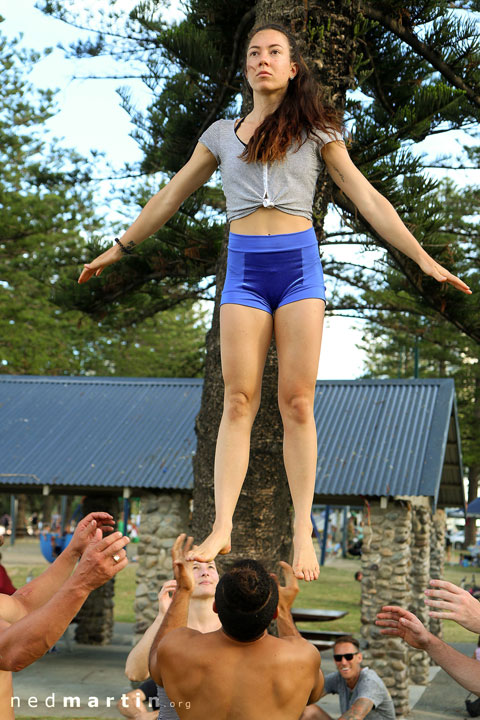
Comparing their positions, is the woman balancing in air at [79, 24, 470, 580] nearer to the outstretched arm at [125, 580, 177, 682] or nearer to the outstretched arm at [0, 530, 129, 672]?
the outstretched arm at [125, 580, 177, 682]

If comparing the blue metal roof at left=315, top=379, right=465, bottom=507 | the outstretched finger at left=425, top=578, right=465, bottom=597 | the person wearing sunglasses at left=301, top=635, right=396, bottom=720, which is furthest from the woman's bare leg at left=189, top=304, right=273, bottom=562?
the blue metal roof at left=315, top=379, right=465, bottom=507

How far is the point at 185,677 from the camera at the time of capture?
2836 mm

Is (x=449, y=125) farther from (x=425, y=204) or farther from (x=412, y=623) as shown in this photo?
(x=412, y=623)

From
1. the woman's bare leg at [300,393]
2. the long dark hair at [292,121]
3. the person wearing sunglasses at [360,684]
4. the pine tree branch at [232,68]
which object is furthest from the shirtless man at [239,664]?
the pine tree branch at [232,68]

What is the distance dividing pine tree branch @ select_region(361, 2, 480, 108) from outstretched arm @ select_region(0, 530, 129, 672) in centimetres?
488

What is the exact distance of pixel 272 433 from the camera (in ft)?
19.5

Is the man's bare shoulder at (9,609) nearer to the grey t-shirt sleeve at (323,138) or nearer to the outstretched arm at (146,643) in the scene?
the outstretched arm at (146,643)

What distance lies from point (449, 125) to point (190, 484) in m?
7.11

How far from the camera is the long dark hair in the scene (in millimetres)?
3211

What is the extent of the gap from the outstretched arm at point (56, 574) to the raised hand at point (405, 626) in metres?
1.09

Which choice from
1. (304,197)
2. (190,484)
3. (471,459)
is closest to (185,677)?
(304,197)

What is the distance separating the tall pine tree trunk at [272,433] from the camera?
5562 mm

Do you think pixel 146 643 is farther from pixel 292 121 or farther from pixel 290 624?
pixel 292 121

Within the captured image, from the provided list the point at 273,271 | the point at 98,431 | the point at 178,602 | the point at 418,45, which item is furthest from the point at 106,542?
the point at 98,431
